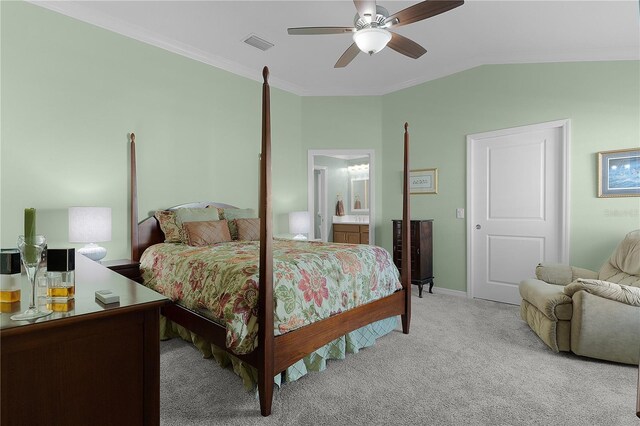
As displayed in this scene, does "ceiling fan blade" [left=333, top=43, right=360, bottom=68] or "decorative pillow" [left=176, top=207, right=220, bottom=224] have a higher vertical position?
"ceiling fan blade" [left=333, top=43, right=360, bottom=68]

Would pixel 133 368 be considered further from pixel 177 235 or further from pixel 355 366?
pixel 177 235

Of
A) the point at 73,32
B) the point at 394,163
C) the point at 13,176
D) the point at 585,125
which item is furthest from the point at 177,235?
the point at 585,125

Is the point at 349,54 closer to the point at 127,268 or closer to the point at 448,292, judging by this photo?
the point at 127,268

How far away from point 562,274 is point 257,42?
391cm

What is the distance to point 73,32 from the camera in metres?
3.14

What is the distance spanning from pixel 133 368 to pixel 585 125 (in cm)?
440

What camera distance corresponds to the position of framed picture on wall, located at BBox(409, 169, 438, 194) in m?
4.66

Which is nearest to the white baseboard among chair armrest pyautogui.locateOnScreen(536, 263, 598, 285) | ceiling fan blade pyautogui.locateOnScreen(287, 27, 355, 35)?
chair armrest pyautogui.locateOnScreen(536, 263, 598, 285)

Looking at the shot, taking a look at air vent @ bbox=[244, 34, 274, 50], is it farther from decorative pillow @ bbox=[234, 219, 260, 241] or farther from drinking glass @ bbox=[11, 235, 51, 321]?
drinking glass @ bbox=[11, 235, 51, 321]

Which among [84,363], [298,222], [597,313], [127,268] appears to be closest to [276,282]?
[84,363]

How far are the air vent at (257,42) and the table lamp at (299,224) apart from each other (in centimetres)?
209

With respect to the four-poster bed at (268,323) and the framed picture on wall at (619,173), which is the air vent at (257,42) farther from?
the framed picture on wall at (619,173)

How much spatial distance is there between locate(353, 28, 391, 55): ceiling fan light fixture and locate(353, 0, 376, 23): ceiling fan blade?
81 millimetres

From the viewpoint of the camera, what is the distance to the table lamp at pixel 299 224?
471cm
